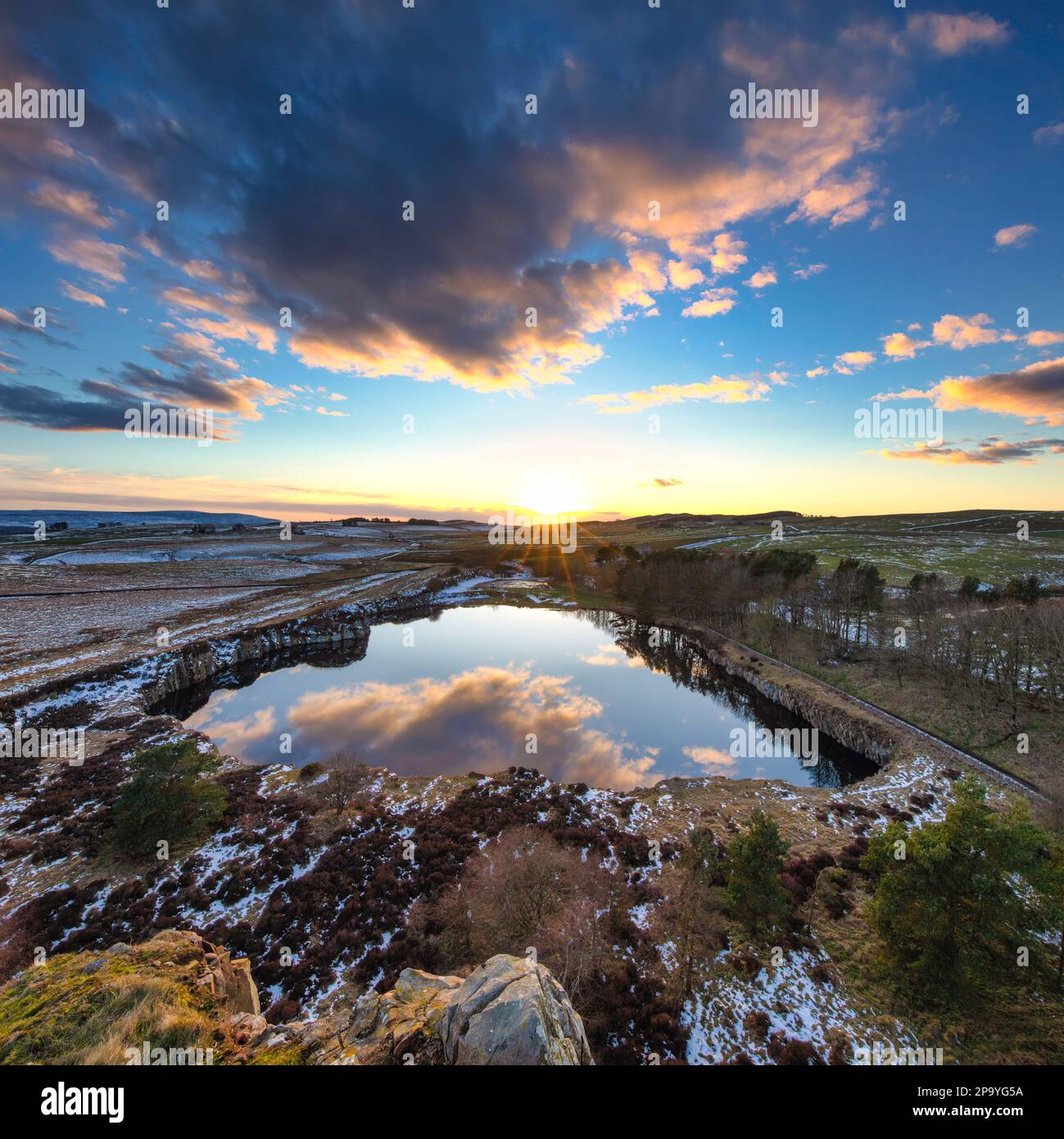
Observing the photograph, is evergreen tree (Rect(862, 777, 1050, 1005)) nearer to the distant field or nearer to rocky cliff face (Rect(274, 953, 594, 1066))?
rocky cliff face (Rect(274, 953, 594, 1066))

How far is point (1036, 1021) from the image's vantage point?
38.8 feet

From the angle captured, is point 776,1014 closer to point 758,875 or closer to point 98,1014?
point 758,875

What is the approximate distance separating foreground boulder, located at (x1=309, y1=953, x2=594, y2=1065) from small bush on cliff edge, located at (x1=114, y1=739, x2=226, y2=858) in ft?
54.5

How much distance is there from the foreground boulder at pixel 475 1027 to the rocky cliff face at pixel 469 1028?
0.01m

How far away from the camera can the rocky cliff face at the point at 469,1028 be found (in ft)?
19.1

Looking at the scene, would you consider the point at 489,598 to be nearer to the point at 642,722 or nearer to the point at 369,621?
the point at 369,621

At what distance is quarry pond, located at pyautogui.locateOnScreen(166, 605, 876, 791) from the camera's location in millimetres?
29375

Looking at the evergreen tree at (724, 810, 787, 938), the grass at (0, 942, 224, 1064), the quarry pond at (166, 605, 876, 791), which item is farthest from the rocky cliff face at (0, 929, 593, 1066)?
the quarry pond at (166, 605, 876, 791)

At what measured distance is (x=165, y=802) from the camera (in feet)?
62.4

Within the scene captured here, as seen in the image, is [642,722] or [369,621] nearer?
[642,722]
